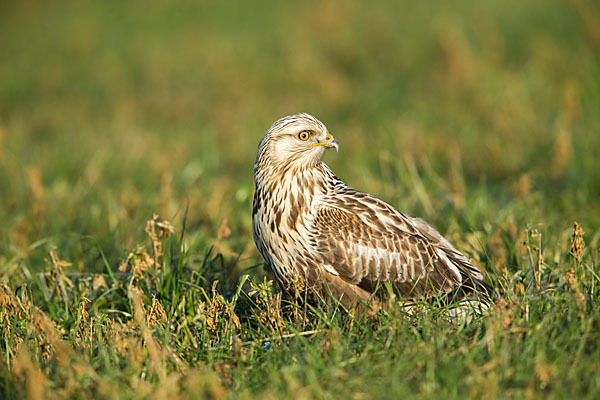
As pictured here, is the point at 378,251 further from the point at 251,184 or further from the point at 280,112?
the point at 280,112

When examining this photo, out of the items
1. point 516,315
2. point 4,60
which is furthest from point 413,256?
point 4,60

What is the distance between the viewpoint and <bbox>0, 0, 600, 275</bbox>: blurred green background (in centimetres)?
618

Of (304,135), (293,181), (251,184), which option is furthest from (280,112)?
(293,181)

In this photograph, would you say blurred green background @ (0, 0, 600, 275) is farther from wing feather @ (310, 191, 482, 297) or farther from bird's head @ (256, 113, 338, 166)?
wing feather @ (310, 191, 482, 297)

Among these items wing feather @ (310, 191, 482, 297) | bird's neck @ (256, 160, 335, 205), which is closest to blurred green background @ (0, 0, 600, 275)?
bird's neck @ (256, 160, 335, 205)

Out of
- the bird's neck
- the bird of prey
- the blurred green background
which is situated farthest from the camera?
the blurred green background

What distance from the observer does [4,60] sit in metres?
15.0

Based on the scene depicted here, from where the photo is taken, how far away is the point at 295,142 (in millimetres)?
4426

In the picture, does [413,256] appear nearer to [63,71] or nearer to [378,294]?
[378,294]

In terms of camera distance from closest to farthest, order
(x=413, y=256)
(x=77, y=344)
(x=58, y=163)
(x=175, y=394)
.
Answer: (x=175, y=394)
(x=77, y=344)
(x=413, y=256)
(x=58, y=163)

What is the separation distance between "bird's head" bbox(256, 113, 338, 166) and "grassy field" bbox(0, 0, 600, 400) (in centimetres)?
92

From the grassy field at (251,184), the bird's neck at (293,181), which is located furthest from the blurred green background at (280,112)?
the bird's neck at (293,181)

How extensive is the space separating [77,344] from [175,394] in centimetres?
102

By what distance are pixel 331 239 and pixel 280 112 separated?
6.71m
